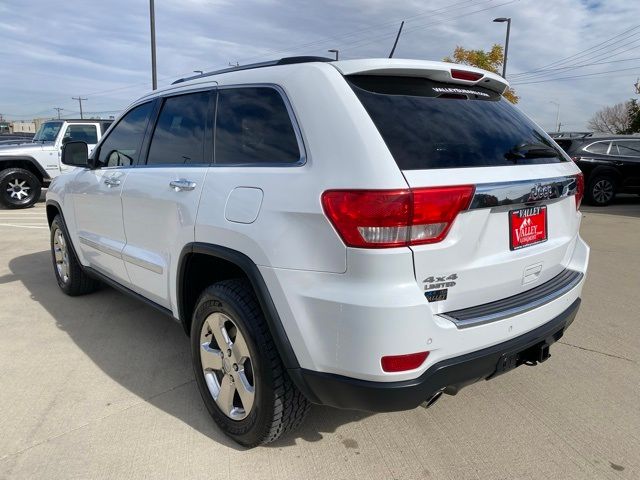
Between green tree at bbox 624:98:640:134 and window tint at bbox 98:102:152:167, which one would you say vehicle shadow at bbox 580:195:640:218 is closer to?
window tint at bbox 98:102:152:167

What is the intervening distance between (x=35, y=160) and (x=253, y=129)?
1043 centimetres

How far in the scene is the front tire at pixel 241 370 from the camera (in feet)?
7.17

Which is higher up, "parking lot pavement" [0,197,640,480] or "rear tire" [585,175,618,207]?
"rear tire" [585,175,618,207]

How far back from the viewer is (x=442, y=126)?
219 cm

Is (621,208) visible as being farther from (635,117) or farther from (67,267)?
(635,117)

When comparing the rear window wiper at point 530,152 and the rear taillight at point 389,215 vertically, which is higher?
the rear window wiper at point 530,152

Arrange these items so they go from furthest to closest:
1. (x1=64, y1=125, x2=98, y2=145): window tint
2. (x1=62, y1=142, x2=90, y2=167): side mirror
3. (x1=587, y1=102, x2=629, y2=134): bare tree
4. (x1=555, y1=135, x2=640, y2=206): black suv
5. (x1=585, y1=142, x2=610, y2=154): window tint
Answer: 1. (x1=587, y1=102, x2=629, y2=134): bare tree
2. (x1=585, y1=142, x2=610, y2=154): window tint
3. (x1=555, y1=135, x2=640, y2=206): black suv
4. (x1=64, y1=125, x2=98, y2=145): window tint
5. (x1=62, y1=142, x2=90, y2=167): side mirror

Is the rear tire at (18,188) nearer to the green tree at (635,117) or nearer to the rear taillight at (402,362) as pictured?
the rear taillight at (402,362)

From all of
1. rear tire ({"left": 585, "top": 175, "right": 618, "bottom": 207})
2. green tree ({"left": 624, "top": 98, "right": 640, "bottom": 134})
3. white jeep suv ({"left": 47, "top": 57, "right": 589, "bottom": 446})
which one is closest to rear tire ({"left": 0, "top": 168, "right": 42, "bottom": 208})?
white jeep suv ({"left": 47, "top": 57, "right": 589, "bottom": 446})

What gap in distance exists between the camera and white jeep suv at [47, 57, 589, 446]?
1.85m


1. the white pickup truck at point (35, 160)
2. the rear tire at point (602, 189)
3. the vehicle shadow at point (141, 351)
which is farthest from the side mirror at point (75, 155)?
the rear tire at point (602, 189)

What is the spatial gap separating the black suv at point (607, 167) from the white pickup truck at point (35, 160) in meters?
10.9

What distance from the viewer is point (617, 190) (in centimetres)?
1166

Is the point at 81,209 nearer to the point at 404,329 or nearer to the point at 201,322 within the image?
the point at 201,322
